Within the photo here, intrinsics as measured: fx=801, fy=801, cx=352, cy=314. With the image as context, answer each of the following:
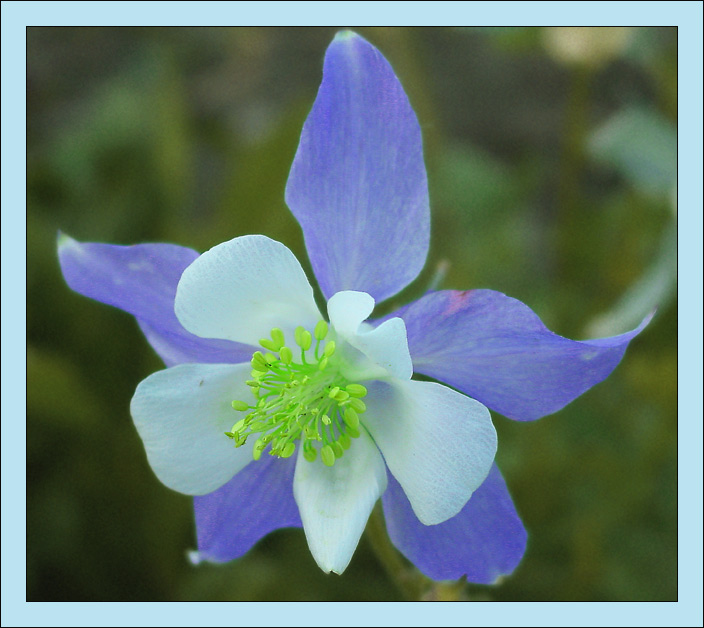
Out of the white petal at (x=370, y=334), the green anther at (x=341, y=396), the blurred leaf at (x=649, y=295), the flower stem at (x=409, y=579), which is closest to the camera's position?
the white petal at (x=370, y=334)

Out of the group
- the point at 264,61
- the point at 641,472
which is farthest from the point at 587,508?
the point at 264,61

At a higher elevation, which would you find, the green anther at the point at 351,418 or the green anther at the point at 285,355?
the green anther at the point at 285,355

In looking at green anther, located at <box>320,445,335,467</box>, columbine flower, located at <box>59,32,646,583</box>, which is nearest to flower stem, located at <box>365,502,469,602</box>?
columbine flower, located at <box>59,32,646,583</box>

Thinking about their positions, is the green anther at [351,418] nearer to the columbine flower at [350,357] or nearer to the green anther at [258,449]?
the columbine flower at [350,357]

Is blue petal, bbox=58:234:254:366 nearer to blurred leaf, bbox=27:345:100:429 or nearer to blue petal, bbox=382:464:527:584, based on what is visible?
blue petal, bbox=382:464:527:584

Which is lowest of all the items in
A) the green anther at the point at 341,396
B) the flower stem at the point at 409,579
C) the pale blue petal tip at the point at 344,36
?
the flower stem at the point at 409,579

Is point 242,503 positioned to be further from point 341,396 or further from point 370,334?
point 370,334

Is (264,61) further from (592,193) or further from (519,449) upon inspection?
(519,449)

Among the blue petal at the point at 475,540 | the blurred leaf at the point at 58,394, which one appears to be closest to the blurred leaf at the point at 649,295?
the blue petal at the point at 475,540
